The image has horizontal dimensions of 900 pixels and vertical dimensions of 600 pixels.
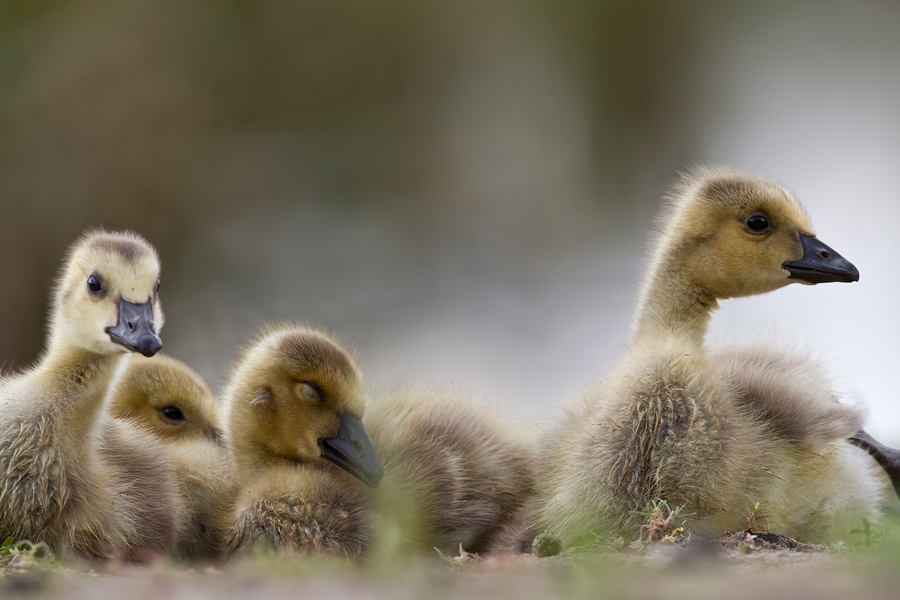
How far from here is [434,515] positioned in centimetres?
206

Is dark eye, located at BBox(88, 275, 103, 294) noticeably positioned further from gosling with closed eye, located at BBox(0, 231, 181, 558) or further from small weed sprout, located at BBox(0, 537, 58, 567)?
small weed sprout, located at BBox(0, 537, 58, 567)

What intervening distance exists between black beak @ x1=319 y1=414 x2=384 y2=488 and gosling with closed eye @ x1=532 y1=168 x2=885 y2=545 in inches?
15.7

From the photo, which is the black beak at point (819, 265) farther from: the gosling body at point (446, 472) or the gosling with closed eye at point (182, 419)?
the gosling with closed eye at point (182, 419)

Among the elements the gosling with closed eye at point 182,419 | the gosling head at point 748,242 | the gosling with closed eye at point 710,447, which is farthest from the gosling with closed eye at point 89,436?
the gosling head at point 748,242

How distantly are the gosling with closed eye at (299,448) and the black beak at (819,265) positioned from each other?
1.18 metres

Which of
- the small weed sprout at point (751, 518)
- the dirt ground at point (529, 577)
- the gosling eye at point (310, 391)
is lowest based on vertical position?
the dirt ground at point (529, 577)

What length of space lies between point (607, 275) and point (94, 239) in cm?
346

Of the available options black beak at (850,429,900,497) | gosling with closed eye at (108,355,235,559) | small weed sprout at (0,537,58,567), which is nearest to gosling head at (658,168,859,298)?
black beak at (850,429,900,497)

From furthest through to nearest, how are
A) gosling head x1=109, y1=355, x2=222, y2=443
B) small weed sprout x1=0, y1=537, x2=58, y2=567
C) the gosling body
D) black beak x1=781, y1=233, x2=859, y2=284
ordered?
gosling head x1=109, y1=355, x2=222, y2=443
black beak x1=781, y1=233, x2=859, y2=284
the gosling body
small weed sprout x1=0, y1=537, x2=58, y2=567

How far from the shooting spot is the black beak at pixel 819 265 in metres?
2.23

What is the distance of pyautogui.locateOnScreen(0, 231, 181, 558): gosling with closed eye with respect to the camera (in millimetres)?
1788

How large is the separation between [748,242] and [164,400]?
1.64 metres

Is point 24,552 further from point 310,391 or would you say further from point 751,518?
point 751,518

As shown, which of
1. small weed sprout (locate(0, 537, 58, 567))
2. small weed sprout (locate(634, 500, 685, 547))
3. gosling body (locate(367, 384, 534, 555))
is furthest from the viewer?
gosling body (locate(367, 384, 534, 555))
